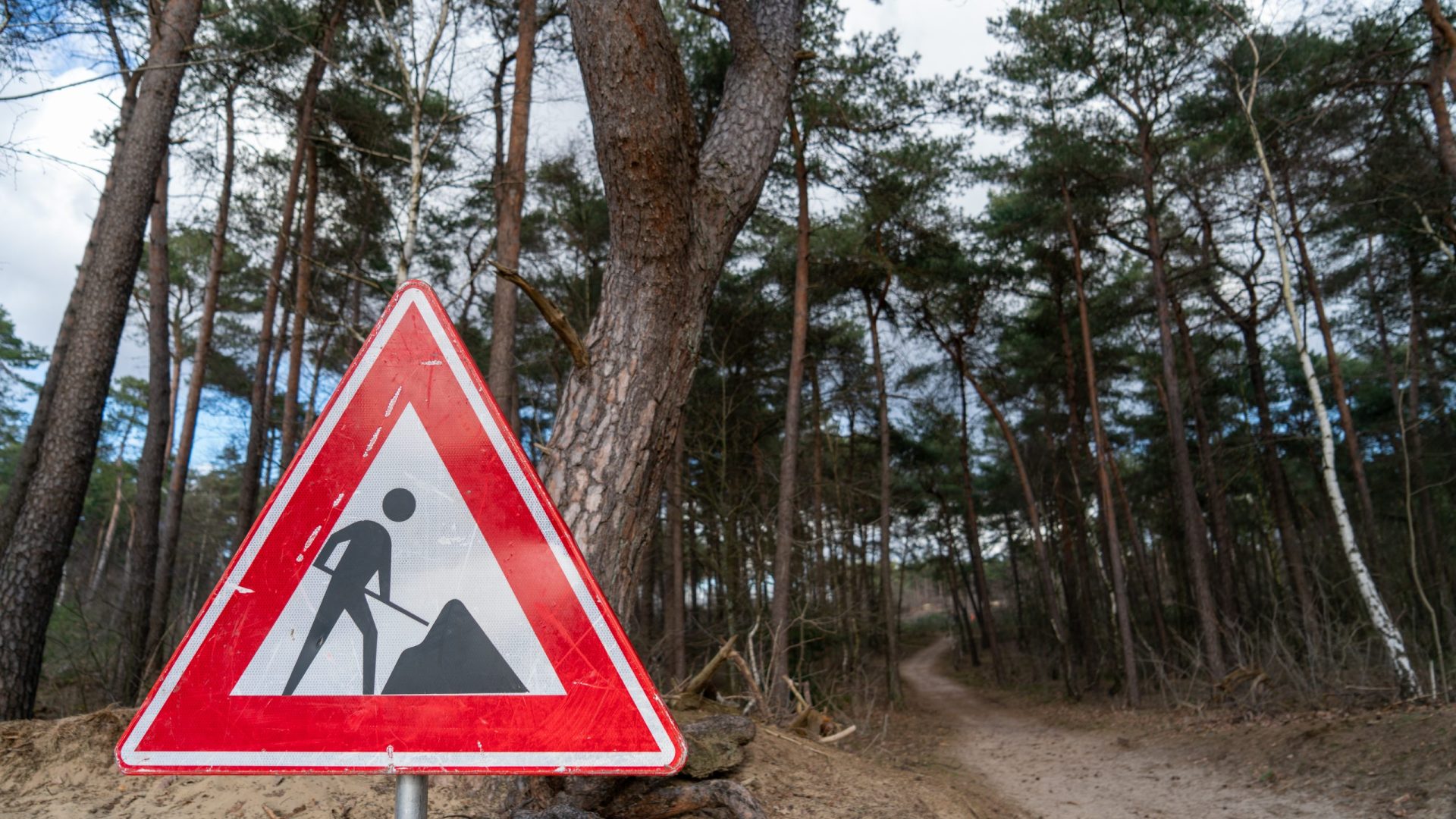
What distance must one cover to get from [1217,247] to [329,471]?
1730 cm

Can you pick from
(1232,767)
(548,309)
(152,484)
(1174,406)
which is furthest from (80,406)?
(1174,406)

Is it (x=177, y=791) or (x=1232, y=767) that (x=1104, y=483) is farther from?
(x=177, y=791)

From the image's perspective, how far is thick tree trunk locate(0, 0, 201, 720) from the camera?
550 centimetres

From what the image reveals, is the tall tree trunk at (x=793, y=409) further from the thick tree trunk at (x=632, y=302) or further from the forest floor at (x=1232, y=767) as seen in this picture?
the thick tree trunk at (x=632, y=302)

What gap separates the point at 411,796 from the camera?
1.23 m

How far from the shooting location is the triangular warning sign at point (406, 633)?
49.1 inches

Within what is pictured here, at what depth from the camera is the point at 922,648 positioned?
51.5m

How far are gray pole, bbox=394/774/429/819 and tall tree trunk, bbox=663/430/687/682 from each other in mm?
11741

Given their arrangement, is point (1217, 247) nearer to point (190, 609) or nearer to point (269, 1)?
point (269, 1)

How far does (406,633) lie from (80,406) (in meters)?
6.52

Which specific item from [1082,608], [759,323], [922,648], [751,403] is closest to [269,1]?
[759,323]

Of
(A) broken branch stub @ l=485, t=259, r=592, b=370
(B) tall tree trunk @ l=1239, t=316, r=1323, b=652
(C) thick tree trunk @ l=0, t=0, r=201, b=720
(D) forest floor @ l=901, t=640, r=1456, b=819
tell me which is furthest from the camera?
(B) tall tree trunk @ l=1239, t=316, r=1323, b=652

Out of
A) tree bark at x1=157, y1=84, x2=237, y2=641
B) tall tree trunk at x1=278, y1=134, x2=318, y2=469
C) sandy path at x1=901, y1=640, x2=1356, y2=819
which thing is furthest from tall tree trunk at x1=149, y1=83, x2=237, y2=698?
sandy path at x1=901, y1=640, x2=1356, y2=819

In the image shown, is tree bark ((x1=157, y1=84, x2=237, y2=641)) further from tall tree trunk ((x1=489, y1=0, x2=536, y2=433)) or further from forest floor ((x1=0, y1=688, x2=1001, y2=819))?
forest floor ((x1=0, y1=688, x2=1001, y2=819))
